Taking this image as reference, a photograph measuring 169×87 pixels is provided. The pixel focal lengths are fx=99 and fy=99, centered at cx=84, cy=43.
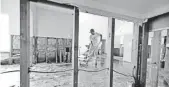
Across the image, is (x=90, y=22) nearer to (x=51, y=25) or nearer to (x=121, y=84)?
(x=121, y=84)

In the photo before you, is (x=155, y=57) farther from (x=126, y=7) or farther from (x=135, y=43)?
(x=126, y=7)

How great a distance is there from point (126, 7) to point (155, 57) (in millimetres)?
1363

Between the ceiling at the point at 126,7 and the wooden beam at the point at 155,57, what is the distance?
20.7 inches

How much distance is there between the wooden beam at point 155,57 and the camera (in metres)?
Result: 2.28

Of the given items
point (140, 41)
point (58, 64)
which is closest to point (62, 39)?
point (58, 64)

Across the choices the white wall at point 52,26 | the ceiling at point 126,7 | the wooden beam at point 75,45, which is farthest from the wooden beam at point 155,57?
the white wall at point 52,26

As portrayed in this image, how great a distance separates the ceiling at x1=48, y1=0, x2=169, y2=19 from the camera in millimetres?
1793

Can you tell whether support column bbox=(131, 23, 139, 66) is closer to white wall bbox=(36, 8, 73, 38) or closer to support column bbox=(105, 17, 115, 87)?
support column bbox=(105, 17, 115, 87)

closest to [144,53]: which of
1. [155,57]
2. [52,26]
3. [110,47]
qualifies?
[155,57]

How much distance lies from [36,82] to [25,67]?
1722 millimetres

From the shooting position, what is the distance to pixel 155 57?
7.64ft

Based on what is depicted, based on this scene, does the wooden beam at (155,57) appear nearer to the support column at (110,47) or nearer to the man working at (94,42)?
the support column at (110,47)

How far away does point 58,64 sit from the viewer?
4984 millimetres

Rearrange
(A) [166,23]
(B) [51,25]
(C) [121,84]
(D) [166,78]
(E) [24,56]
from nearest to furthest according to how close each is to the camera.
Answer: (E) [24,56], (A) [166,23], (D) [166,78], (C) [121,84], (B) [51,25]
